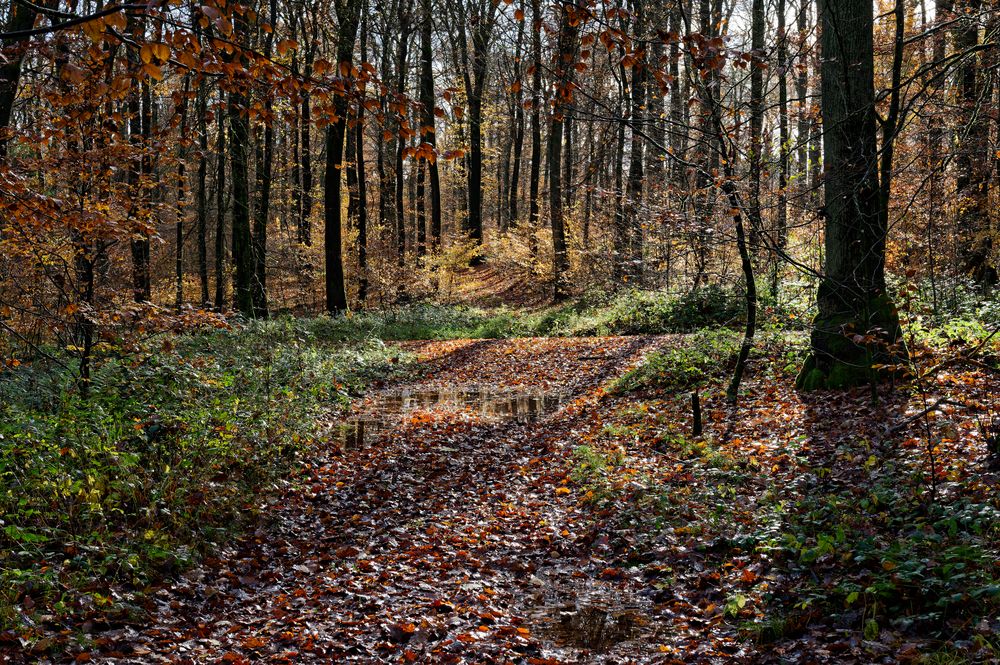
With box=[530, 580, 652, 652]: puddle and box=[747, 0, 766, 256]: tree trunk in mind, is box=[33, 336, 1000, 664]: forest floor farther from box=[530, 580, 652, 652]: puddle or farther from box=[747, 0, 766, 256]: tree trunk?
box=[747, 0, 766, 256]: tree trunk

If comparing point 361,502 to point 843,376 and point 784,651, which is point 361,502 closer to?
point 784,651

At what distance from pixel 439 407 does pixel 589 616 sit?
7295mm

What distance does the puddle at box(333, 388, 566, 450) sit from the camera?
10.2m

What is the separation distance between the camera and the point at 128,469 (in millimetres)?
6336

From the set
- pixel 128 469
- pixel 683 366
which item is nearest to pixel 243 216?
pixel 128 469

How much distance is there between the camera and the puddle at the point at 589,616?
4707 mm

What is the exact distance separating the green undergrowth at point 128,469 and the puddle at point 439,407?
0.62 meters

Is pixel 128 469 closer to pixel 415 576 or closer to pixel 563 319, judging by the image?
pixel 415 576

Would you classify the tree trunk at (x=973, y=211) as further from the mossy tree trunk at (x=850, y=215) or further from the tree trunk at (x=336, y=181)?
the tree trunk at (x=336, y=181)

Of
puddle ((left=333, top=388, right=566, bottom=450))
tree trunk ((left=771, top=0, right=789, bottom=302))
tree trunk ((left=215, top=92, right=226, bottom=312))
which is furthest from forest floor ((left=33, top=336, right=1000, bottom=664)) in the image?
tree trunk ((left=215, top=92, right=226, bottom=312))

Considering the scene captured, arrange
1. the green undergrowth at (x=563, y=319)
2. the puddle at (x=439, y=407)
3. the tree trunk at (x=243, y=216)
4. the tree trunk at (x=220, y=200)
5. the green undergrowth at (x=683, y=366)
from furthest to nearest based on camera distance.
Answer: the tree trunk at (x=220, y=200) → the green undergrowth at (x=563, y=319) → the tree trunk at (x=243, y=216) → the green undergrowth at (x=683, y=366) → the puddle at (x=439, y=407)

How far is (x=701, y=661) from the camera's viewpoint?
424cm

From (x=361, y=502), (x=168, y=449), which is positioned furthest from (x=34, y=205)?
(x=361, y=502)

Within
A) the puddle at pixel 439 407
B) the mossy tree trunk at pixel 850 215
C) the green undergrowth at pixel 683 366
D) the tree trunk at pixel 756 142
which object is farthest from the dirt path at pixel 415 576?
the mossy tree trunk at pixel 850 215
